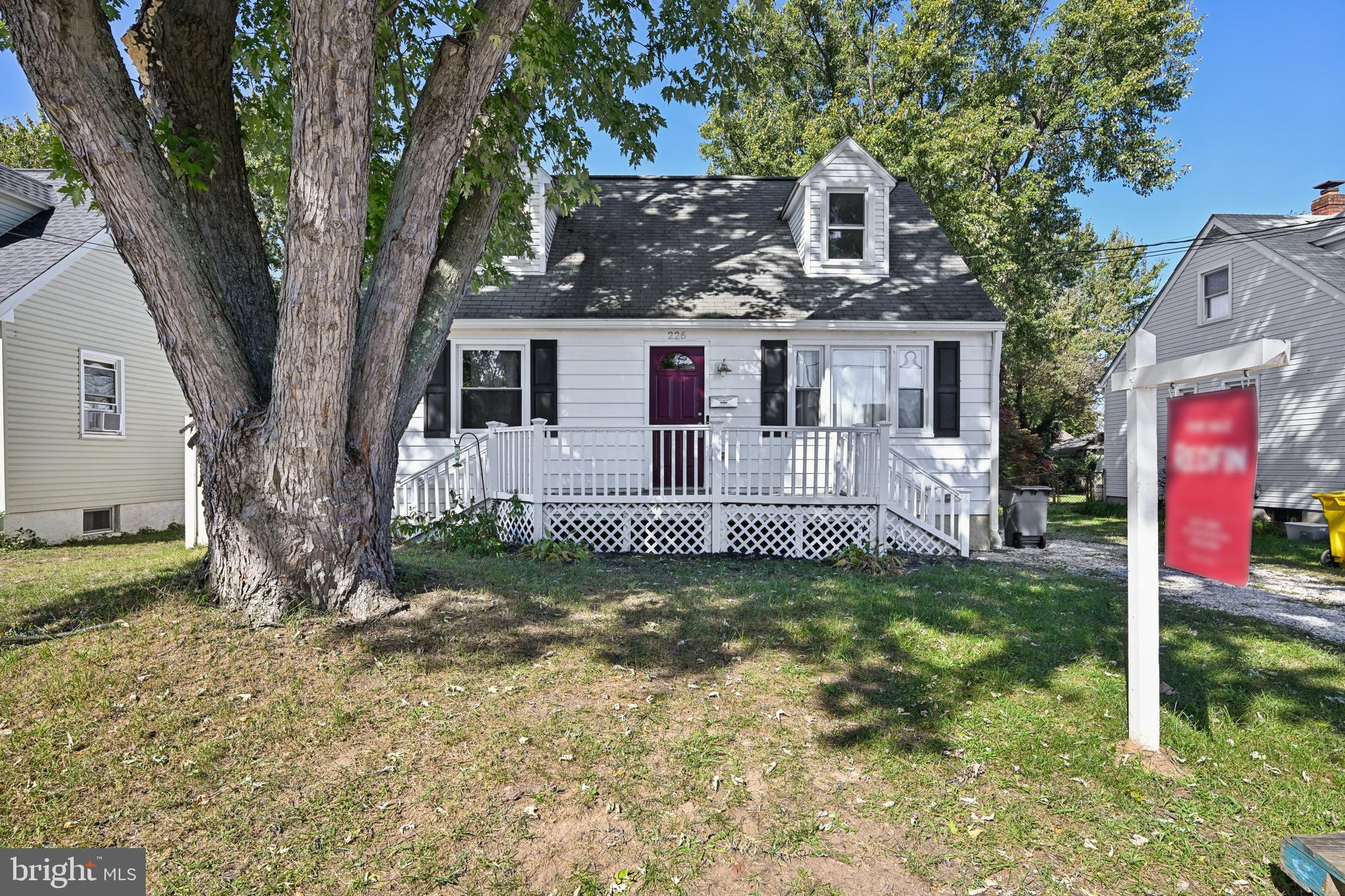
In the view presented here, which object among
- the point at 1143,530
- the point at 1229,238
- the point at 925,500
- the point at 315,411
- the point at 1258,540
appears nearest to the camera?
the point at 1143,530

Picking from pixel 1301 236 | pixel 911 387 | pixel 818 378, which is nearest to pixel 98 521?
pixel 818 378

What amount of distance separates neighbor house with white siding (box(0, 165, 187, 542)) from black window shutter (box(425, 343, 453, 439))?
5281 millimetres

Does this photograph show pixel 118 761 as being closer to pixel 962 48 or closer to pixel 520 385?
pixel 520 385

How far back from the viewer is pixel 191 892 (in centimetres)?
217

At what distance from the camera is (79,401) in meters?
10.6

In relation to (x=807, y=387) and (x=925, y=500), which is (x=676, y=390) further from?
(x=925, y=500)

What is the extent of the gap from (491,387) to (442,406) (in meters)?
0.78

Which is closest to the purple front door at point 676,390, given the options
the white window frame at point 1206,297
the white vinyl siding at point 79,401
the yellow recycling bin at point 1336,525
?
the yellow recycling bin at point 1336,525

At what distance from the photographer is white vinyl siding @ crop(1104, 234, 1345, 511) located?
12023 millimetres

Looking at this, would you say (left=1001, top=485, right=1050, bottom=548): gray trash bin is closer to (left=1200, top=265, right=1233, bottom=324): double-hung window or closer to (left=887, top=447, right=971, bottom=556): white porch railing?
(left=887, top=447, right=971, bottom=556): white porch railing

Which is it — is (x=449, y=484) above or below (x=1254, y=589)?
above

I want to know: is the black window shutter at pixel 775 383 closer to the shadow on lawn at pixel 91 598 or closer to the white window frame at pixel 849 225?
the white window frame at pixel 849 225

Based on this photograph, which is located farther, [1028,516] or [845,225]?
[845,225]

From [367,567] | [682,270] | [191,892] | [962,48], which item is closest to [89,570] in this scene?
[367,567]
